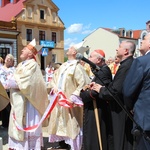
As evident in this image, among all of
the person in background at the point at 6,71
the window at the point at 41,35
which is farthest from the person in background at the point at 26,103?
the window at the point at 41,35

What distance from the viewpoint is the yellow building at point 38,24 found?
3688 cm

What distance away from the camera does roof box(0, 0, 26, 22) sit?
38844mm

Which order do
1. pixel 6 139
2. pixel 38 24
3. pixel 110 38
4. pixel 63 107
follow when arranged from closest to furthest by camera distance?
pixel 63 107 → pixel 6 139 → pixel 38 24 → pixel 110 38

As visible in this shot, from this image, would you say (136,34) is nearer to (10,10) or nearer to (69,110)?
(10,10)

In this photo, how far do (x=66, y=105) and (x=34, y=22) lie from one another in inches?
1384

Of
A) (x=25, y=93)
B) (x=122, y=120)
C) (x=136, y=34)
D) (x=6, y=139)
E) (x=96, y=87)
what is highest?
(x=136, y=34)

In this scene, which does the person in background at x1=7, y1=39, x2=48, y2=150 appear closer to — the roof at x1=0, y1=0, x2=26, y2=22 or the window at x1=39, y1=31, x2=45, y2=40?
the roof at x1=0, y1=0, x2=26, y2=22

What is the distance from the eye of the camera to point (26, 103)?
16.4 feet

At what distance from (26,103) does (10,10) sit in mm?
37869

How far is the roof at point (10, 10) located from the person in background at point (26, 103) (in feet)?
112

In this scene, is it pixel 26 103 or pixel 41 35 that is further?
pixel 41 35

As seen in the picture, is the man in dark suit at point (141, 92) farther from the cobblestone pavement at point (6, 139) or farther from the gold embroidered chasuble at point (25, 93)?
the cobblestone pavement at point (6, 139)

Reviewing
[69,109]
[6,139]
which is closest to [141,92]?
[69,109]

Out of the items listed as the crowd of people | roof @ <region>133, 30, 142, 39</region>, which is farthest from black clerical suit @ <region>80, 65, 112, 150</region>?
roof @ <region>133, 30, 142, 39</region>
